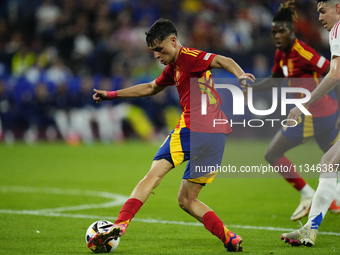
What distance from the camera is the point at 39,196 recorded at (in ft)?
27.5

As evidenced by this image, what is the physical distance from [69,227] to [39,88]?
13.6 m

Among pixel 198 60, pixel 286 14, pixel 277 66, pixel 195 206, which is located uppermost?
pixel 286 14

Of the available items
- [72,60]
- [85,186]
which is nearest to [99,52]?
[72,60]

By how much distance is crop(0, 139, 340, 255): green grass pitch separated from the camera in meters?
4.96

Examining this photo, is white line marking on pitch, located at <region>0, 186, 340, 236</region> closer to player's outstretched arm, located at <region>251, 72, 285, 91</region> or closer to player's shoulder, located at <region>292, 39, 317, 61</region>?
player's outstretched arm, located at <region>251, 72, 285, 91</region>

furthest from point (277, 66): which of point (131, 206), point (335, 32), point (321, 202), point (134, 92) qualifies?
point (131, 206)

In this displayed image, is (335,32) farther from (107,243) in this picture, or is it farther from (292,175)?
(107,243)

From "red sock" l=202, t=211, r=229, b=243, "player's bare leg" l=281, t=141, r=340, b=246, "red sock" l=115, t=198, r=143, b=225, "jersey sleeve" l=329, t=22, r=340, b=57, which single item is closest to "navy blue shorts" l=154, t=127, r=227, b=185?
"red sock" l=202, t=211, r=229, b=243

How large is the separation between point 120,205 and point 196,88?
3344 millimetres

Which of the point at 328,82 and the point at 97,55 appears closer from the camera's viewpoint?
the point at 328,82

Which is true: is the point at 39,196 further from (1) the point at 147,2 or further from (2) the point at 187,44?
(1) the point at 147,2

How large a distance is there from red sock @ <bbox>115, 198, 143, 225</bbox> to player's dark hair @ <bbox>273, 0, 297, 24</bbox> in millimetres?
3556

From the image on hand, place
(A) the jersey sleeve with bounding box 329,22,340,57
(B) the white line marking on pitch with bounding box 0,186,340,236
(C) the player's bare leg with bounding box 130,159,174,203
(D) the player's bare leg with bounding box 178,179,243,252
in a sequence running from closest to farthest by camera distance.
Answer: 1. (C) the player's bare leg with bounding box 130,159,174,203
2. (A) the jersey sleeve with bounding box 329,22,340,57
3. (D) the player's bare leg with bounding box 178,179,243,252
4. (B) the white line marking on pitch with bounding box 0,186,340,236

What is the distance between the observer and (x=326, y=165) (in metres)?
4.71
